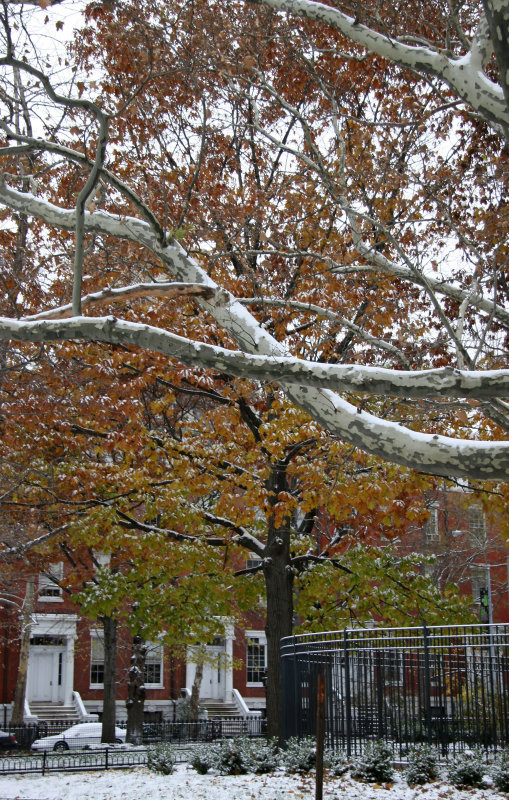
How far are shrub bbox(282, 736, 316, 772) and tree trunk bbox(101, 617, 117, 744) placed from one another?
12.4m

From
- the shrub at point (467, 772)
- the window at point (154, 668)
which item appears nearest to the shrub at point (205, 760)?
the shrub at point (467, 772)

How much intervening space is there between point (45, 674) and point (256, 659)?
10.1 m

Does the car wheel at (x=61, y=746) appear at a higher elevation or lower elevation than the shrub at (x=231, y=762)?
lower

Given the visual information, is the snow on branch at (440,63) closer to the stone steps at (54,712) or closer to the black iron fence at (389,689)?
the black iron fence at (389,689)

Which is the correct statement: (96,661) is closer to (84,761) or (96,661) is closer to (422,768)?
(84,761)

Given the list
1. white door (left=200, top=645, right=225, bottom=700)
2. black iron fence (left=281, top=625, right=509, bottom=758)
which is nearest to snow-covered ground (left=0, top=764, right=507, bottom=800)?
black iron fence (left=281, top=625, right=509, bottom=758)

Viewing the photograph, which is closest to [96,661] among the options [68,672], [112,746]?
[68,672]

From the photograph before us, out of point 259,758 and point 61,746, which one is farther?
point 61,746

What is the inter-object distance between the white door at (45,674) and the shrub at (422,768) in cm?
2649

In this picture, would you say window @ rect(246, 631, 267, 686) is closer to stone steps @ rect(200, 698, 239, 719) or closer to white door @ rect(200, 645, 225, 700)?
white door @ rect(200, 645, 225, 700)

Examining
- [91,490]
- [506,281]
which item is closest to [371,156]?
[506,281]

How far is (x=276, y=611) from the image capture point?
1520 cm

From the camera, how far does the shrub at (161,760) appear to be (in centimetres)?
1297

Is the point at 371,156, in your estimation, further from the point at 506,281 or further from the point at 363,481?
the point at 363,481
